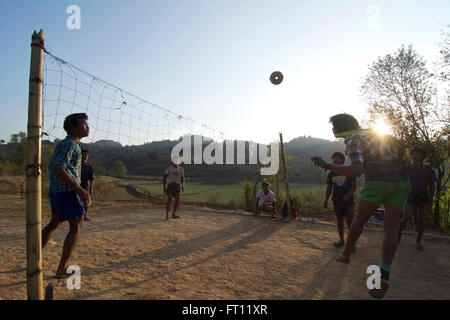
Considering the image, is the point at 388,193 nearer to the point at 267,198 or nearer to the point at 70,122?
the point at 70,122

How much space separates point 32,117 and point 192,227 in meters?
4.64

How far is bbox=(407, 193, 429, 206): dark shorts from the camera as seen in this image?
473 cm

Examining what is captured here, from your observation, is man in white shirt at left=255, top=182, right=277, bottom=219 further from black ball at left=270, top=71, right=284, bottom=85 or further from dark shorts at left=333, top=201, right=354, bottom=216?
dark shorts at left=333, top=201, right=354, bottom=216

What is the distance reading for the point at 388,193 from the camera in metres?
2.73

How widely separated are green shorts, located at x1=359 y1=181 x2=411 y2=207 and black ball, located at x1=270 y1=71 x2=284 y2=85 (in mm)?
5669

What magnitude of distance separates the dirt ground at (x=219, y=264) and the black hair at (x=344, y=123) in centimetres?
190

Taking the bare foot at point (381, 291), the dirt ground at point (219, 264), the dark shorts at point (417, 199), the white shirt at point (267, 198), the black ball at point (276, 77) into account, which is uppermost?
the black ball at point (276, 77)

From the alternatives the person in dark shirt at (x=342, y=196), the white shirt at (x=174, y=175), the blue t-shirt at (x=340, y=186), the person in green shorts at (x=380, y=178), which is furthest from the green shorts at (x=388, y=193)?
the white shirt at (x=174, y=175)

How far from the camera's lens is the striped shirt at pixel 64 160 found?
2758 millimetres

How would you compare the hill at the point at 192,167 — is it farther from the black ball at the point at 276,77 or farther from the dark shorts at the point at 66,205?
the dark shorts at the point at 66,205

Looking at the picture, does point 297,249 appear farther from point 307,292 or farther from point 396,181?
point 396,181

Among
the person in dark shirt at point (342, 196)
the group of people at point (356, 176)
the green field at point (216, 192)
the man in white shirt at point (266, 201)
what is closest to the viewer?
the group of people at point (356, 176)

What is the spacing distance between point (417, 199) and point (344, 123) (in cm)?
307

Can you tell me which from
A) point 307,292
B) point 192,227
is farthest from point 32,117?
point 192,227
